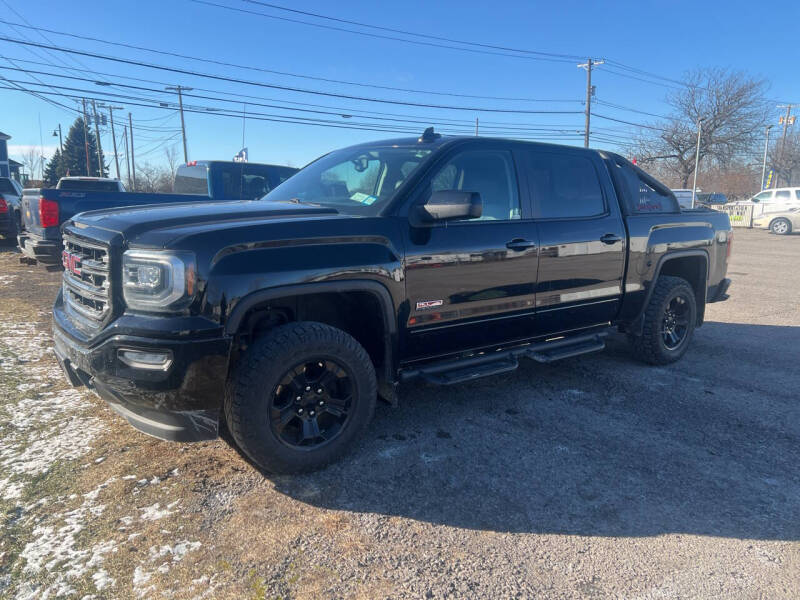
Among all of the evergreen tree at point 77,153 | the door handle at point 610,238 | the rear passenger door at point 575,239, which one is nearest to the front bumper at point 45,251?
the rear passenger door at point 575,239

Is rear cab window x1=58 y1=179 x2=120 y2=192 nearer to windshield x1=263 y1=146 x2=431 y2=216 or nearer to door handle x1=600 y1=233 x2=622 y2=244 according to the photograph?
windshield x1=263 y1=146 x2=431 y2=216

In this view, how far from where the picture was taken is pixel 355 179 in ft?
13.0

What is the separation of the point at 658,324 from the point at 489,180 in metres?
2.31

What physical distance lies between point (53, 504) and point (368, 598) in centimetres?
169

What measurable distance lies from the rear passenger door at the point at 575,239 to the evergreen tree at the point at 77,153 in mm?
67497

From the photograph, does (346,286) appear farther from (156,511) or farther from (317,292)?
(156,511)

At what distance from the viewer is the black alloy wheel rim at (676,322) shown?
17.6ft

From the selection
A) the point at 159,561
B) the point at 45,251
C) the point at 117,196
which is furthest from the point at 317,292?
the point at 45,251

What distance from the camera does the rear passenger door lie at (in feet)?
13.6

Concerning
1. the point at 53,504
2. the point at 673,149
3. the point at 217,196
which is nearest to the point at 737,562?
the point at 53,504

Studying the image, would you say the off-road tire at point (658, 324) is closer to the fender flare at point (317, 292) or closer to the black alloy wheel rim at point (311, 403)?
the fender flare at point (317, 292)

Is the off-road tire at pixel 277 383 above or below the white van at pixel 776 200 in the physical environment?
below

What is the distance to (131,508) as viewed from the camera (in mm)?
2764

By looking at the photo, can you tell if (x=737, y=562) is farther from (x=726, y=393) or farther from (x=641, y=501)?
(x=726, y=393)
